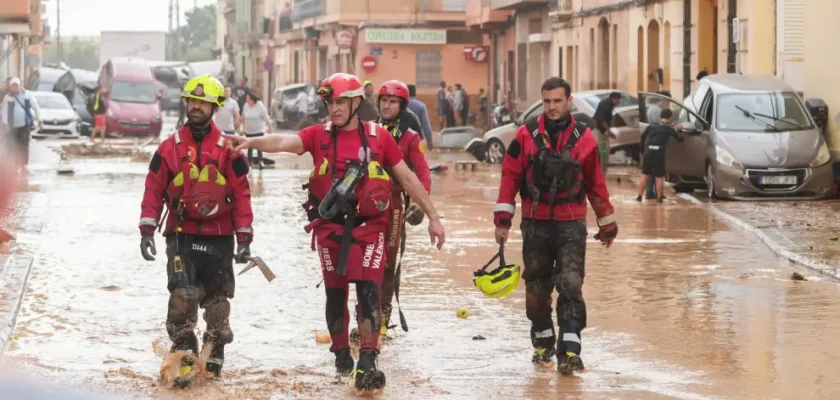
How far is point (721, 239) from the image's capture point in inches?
674

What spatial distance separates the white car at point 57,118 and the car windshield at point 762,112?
26818 mm

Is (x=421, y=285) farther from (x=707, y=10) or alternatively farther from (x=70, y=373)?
(x=707, y=10)

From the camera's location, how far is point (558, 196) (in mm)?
9281

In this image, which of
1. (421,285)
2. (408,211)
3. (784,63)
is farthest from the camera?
(784,63)

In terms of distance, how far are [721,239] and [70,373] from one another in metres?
9.44

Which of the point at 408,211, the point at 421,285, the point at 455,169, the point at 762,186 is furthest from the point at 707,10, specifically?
the point at 408,211

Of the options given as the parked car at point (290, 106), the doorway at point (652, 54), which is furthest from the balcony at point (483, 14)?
the doorway at point (652, 54)

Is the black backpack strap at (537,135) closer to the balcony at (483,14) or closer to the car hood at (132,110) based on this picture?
the car hood at (132,110)

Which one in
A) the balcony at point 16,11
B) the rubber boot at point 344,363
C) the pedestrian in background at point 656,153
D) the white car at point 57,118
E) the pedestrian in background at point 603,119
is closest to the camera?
the rubber boot at point 344,363

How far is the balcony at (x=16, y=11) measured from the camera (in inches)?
1288

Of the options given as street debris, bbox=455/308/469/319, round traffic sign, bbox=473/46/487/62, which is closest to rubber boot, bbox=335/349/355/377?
street debris, bbox=455/308/469/319

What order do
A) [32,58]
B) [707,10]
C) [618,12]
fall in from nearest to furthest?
[707,10], [618,12], [32,58]

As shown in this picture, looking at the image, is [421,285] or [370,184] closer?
[370,184]

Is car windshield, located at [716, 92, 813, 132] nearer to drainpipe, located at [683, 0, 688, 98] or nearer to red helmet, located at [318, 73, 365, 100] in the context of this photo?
drainpipe, located at [683, 0, 688, 98]
